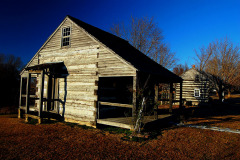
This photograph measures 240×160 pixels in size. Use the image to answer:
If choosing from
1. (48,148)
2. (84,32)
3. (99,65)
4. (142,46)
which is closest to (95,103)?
(99,65)

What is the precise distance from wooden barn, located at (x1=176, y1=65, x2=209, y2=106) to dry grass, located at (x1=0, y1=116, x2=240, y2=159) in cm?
1598

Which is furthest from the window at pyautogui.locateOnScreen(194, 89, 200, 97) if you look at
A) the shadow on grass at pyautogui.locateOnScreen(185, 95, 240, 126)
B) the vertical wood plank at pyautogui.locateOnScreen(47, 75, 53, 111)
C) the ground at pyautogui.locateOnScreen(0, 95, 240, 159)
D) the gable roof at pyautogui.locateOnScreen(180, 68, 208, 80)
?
the vertical wood plank at pyautogui.locateOnScreen(47, 75, 53, 111)

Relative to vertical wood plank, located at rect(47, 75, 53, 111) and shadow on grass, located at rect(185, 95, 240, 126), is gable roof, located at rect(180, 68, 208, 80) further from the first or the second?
vertical wood plank, located at rect(47, 75, 53, 111)

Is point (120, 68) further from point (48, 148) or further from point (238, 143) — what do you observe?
point (238, 143)

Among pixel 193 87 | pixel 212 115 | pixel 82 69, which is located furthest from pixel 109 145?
pixel 193 87

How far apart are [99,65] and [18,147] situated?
5.68 meters

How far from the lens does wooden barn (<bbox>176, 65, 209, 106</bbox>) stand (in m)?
23.8

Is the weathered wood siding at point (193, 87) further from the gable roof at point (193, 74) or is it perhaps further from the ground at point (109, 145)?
the ground at point (109, 145)

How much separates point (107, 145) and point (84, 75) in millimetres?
5114

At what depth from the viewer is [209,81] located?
23328mm

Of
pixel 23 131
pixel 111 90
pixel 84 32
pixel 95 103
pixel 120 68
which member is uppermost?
pixel 84 32

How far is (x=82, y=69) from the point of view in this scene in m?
10.8

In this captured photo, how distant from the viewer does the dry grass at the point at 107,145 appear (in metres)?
5.91

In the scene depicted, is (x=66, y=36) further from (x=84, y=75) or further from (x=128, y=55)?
(x=128, y=55)
